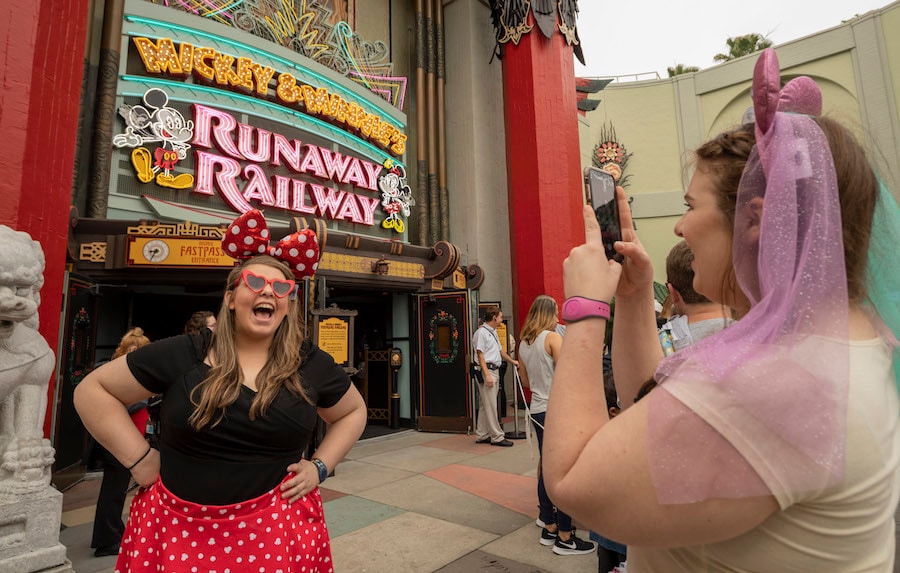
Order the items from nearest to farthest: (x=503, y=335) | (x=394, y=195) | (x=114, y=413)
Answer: (x=114, y=413), (x=503, y=335), (x=394, y=195)

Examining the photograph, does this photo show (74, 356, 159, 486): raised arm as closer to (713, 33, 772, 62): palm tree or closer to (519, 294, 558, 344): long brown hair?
(519, 294, 558, 344): long brown hair

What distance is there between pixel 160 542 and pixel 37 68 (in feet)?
14.2

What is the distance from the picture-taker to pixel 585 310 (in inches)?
37.7

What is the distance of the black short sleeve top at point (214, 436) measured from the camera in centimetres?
173

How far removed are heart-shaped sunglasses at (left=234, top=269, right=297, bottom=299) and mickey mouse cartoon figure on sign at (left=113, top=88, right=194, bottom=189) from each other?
22.4 ft

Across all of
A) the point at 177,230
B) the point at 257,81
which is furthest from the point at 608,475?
the point at 257,81

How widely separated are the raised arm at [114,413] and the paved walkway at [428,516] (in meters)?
1.98

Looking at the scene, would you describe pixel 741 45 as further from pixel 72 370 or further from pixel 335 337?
pixel 72 370

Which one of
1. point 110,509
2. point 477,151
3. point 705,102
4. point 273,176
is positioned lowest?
point 110,509

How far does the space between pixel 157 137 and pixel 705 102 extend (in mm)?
18753

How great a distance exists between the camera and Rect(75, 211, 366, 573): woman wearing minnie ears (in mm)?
1702

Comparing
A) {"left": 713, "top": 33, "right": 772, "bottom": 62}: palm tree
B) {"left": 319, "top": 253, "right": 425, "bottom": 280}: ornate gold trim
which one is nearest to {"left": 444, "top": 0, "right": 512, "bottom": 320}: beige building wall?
{"left": 319, "top": 253, "right": 425, "bottom": 280}: ornate gold trim

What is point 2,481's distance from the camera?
122 inches

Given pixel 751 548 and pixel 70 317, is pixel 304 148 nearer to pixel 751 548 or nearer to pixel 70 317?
pixel 70 317
